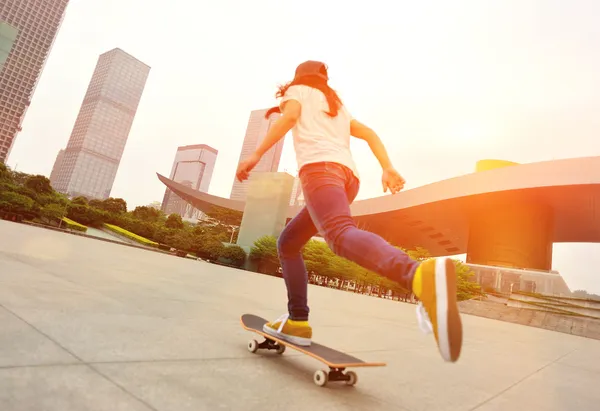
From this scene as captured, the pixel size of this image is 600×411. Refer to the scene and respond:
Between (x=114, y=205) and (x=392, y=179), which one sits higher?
(x=114, y=205)

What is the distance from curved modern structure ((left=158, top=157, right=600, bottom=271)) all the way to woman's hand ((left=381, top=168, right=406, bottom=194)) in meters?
28.8

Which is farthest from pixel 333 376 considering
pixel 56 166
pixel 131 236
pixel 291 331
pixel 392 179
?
pixel 56 166

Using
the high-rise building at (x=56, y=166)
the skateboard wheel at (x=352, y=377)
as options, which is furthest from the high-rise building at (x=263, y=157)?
the skateboard wheel at (x=352, y=377)

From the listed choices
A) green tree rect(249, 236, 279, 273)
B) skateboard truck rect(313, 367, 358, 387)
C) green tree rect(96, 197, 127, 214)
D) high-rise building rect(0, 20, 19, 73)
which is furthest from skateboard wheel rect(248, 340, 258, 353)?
green tree rect(96, 197, 127, 214)

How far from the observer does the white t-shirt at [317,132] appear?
1.96m

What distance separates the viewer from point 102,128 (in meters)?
167

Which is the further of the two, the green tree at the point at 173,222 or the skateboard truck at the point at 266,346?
the green tree at the point at 173,222

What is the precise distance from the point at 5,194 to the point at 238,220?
3296 centimetres

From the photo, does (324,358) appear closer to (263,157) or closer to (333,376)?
(333,376)

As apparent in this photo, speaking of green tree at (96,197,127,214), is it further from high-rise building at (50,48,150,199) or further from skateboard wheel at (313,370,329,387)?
high-rise building at (50,48,150,199)

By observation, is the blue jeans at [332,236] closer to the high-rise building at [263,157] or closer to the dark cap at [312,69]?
the dark cap at [312,69]

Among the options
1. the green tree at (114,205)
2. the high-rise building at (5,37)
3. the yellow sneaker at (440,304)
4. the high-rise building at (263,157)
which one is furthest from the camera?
the high-rise building at (263,157)

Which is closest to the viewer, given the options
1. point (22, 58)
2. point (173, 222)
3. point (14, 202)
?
point (14, 202)

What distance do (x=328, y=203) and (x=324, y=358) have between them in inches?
29.9
